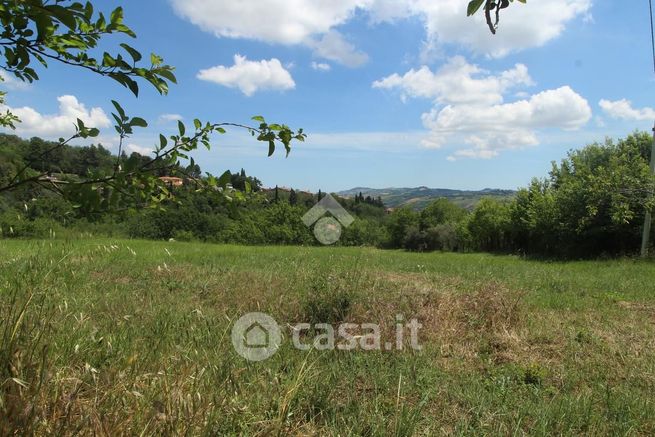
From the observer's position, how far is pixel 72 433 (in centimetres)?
197

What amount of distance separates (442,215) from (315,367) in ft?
174

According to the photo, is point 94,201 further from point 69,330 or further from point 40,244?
point 40,244

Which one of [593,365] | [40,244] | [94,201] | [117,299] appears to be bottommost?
[593,365]

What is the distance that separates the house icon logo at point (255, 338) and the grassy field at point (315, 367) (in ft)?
0.38

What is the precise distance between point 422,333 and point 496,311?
1352mm

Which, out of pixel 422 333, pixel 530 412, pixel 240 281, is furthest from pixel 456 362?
pixel 240 281

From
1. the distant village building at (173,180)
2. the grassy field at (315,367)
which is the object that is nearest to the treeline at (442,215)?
the distant village building at (173,180)

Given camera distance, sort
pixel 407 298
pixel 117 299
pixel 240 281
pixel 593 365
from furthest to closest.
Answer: pixel 240 281, pixel 407 298, pixel 117 299, pixel 593 365

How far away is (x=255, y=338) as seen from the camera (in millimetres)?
4148

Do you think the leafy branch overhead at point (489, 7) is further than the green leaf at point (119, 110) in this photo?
No

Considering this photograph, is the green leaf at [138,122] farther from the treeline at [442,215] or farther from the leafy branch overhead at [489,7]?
the leafy branch overhead at [489,7]

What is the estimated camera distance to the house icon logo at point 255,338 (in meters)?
3.74

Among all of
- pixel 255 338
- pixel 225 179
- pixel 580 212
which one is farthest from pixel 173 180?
pixel 580 212

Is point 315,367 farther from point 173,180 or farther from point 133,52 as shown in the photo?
point 133,52
